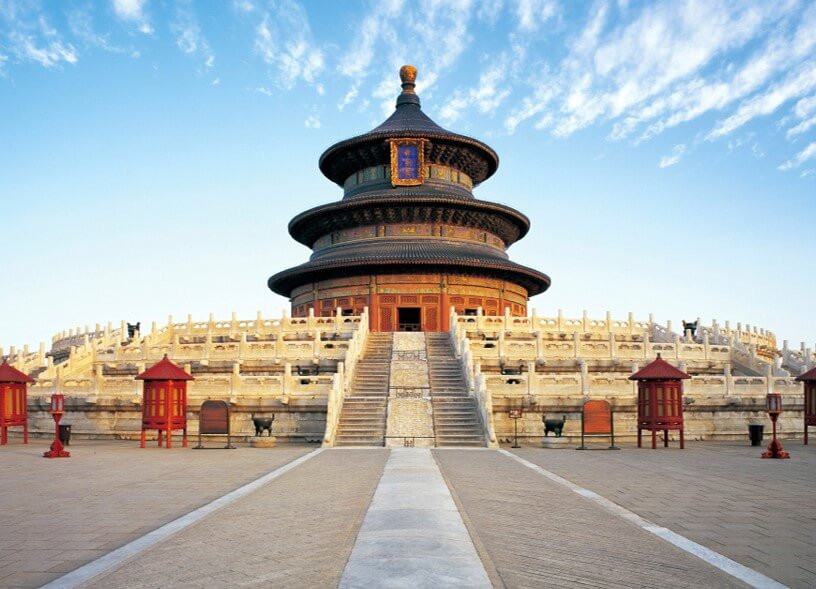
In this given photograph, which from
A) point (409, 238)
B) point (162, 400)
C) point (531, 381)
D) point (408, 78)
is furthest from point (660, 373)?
point (408, 78)

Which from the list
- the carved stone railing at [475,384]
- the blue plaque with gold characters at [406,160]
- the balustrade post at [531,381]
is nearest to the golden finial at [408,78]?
the blue plaque with gold characters at [406,160]

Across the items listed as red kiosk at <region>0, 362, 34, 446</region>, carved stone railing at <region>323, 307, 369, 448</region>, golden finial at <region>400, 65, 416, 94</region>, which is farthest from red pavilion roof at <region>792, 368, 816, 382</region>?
golden finial at <region>400, 65, 416, 94</region>

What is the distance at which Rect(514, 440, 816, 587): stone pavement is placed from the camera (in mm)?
7805

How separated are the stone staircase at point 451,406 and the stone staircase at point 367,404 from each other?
166cm

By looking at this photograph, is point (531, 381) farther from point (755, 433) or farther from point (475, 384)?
point (755, 433)

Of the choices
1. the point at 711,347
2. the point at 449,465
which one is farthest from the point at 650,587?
the point at 711,347

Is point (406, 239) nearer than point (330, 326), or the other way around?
point (330, 326)

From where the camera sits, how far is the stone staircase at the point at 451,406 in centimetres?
2116

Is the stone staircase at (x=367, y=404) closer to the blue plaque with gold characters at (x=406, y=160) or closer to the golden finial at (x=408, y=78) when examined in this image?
the blue plaque with gold characters at (x=406, y=160)

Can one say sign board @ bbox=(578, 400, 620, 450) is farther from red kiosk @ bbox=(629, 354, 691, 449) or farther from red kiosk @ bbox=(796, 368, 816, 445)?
red kiosk @ bbox=(796, 368, 816, 445)

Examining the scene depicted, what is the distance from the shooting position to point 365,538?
772 centimetres

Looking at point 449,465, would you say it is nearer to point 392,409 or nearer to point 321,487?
point 321,487

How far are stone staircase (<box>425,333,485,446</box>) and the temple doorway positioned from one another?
13.7 metres

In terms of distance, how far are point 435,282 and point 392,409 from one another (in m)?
20.8
